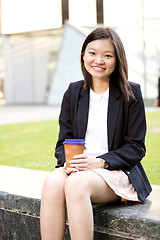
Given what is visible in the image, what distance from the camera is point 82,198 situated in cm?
231

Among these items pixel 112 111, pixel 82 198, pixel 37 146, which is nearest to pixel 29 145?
pixel 37 146

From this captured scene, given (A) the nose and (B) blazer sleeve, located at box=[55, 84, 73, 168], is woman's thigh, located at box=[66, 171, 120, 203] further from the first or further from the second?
(A) the nose

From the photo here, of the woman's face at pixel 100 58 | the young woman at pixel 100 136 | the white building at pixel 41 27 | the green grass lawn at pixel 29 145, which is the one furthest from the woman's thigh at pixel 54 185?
the white building at pixel 41 27

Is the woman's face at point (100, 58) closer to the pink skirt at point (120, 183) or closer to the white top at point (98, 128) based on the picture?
the white top at point (98, 128)

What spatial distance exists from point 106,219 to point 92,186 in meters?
0.31

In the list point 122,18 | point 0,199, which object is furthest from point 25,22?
point 0,199

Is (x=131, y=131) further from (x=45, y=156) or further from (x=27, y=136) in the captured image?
(x=27, y=136)

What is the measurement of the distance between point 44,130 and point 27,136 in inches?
38.3

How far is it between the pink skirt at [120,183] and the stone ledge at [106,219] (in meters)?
0.08

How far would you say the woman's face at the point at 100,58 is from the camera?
2.71 m

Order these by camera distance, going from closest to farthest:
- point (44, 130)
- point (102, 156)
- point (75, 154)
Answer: point (75, 154)
point (102, 156)
point (44, 130)

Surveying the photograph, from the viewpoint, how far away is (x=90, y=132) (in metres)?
2.82

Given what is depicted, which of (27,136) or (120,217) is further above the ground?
(120,217)

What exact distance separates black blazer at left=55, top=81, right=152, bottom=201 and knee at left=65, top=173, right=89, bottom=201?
31 cm
